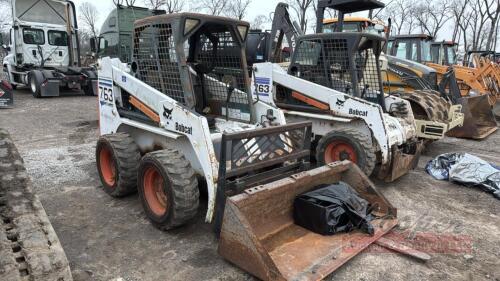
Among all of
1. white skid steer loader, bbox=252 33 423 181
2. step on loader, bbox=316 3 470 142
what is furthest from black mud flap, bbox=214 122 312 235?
step on loader, bbox=316 3 470 142

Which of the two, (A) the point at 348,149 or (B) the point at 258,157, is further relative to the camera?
(A) the point at 348,149

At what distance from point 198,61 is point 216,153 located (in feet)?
4.78

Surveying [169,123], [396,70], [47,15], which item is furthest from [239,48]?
[47,15]

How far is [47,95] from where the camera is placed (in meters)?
13.3

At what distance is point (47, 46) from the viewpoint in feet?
48.1

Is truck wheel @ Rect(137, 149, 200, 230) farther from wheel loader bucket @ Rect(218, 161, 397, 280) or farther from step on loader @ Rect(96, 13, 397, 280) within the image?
wheel loader bucket @ Rect(218, 161, 397, 280)

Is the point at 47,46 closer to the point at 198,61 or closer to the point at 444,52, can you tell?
the point at 198,61

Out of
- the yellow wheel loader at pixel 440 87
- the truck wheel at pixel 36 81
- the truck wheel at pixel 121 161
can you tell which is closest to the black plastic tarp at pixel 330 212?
the truck wheel at pixel 121 161

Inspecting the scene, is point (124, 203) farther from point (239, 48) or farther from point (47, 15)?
point (47, 15)

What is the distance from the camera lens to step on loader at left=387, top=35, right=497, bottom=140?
913 cm

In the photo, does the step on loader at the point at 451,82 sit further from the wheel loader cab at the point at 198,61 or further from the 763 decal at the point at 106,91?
the 763 decal at the point at 106,91

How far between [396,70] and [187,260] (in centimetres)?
795

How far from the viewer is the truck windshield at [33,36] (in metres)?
14.1

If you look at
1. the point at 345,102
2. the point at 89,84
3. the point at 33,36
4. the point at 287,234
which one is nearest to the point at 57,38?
the point at 33,36
